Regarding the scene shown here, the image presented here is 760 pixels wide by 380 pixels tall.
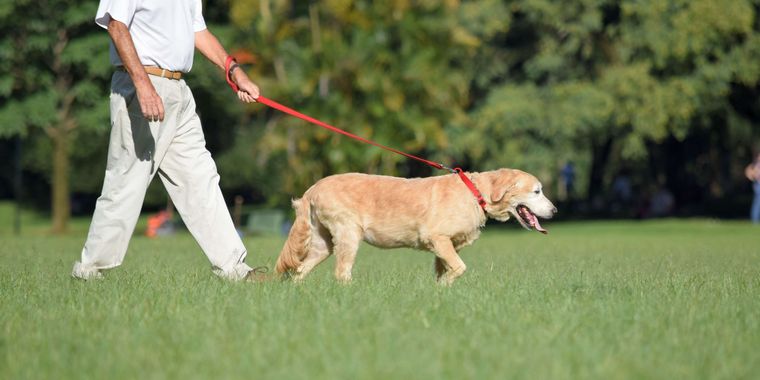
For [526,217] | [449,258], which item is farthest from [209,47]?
[526,217]

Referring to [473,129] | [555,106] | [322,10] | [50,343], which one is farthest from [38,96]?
[50,343]

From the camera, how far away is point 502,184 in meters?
9.39

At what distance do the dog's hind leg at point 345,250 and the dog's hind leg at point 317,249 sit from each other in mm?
237

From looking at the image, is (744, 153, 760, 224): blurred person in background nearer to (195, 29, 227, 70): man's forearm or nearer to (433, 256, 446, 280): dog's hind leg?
(433, 256, 446, 280): dog's hind leg

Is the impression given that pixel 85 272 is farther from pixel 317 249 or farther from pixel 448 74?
pixel 448 74

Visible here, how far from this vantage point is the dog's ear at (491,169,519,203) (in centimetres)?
934

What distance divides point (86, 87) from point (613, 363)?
24.8 meters

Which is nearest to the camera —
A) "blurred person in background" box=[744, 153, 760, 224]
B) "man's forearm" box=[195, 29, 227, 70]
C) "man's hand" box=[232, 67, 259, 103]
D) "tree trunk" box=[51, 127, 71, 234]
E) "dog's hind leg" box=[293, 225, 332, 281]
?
"man's hand" box=[232, 67, 259, 103]

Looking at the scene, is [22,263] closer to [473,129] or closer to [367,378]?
[367,378]

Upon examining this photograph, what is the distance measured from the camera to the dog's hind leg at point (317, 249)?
31.4ft

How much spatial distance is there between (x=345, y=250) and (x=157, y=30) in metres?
2.38

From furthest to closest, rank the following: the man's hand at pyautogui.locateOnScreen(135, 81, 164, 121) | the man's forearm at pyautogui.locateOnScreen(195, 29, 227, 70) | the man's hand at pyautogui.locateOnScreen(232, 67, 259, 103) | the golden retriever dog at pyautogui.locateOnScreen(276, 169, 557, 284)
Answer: the golden retriever dog at pyautogui.locateOnScreen(276, 169, 557, 284) → the man's forearm at pyautogui.locateOnScreen(195, 29, 227, 70) → the man's hand at pyautogui.locateOnScreen(232, 67, 259, 103) → the man's hand at pyautogui.locateOnScreen(135, 81, 164, 121)

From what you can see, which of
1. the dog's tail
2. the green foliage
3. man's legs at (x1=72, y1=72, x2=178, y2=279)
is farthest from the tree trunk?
man's legs at (x1=72, y1=72, x2=178, y2=279)

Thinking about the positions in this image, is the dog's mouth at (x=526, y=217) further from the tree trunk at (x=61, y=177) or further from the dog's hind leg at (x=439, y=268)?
the tree trunk at (x=61, y=177)
